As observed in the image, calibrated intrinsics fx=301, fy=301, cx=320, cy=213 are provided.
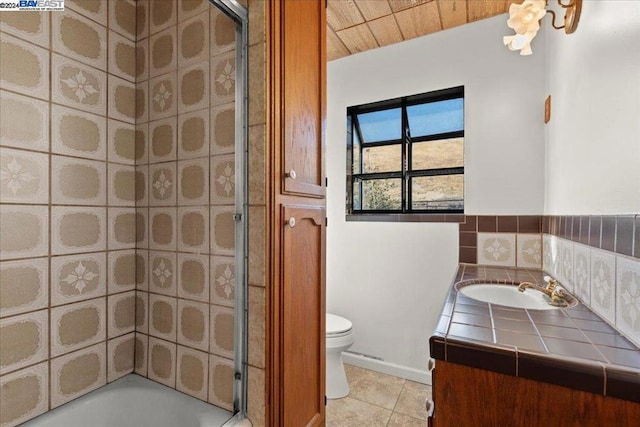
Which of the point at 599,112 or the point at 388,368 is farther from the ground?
the point at 599,112

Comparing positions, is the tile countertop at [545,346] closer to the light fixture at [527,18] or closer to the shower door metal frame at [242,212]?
the shower door metal frame at [242,212]

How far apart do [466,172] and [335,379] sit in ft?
5.41

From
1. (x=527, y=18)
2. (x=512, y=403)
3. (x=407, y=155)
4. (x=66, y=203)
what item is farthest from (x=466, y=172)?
(x=66, y=203)

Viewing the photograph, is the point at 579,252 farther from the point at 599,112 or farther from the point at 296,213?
the point at 296,213

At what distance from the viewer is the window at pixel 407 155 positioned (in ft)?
7.20

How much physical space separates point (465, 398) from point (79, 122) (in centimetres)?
174

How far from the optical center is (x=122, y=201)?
4.74ft

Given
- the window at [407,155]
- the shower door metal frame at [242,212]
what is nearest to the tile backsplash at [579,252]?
the window at [407,155]

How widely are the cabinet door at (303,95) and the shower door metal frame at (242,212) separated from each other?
142 mm

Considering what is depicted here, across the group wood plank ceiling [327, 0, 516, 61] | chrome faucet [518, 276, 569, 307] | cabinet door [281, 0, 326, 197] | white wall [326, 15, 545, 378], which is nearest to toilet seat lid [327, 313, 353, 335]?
white wall [326, 15, 545, 378]

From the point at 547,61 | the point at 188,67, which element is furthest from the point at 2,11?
→ the point at 547,61

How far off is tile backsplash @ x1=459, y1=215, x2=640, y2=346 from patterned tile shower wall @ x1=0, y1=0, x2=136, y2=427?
185 centimetres

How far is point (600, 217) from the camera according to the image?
0.97 metres

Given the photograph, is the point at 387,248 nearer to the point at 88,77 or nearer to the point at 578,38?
the point at 578,38
